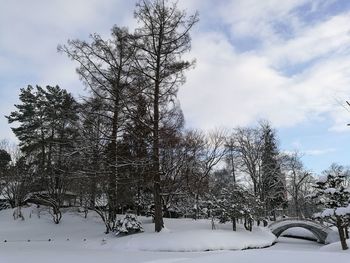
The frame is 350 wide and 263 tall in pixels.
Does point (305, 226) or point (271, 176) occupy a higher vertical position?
point (271, 176)

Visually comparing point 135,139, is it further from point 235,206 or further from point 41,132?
point 41,132

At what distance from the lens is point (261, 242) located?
23.6m

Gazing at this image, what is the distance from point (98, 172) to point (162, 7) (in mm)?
10068

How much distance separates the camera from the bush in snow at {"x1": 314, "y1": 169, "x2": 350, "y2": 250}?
1947 cm

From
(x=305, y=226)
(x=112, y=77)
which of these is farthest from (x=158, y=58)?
(x=305, y=226)

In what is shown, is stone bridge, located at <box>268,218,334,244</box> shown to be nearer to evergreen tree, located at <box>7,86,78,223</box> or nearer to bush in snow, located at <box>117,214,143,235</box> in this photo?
bush in snow, located at <box>117,214,143,235</box>

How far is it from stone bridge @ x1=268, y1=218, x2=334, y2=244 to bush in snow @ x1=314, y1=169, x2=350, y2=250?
936cm

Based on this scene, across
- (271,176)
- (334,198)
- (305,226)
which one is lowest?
(305,226)

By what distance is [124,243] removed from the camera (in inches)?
790

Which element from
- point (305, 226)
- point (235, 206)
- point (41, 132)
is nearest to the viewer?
point (235, 206)

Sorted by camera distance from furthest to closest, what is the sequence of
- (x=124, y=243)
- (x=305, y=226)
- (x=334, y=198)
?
(x=305, y=226) < (x=334, y=198) < (x=124, y=243)

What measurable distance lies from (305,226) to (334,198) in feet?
35.5

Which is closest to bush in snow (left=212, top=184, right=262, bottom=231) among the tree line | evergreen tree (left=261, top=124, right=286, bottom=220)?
the tree line

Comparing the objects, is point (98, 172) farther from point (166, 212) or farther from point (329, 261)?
point (329, 261)
